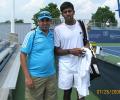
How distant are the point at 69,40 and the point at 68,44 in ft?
0.24

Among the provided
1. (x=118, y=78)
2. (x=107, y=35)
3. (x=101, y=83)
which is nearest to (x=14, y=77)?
(x=101, y=83)

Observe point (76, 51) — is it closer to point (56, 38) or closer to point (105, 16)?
point (56, 38)

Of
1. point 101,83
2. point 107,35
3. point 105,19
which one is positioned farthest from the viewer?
point 105,19

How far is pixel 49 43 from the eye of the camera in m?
5.57

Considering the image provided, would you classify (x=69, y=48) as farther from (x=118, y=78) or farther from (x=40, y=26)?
(x=118, y=78)

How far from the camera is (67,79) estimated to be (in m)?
5.99

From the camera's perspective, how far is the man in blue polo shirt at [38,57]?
5441 mm

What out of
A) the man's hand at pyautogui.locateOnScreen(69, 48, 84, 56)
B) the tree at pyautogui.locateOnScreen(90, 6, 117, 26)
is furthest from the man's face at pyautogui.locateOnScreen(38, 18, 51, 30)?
the tree at pyautogui.locateOnScreen(90, 6, 117, 26)

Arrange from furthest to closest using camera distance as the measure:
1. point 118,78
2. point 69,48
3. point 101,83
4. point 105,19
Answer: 1. point 105,19
2. point 101,83
3. point 118,78
4. point 69,48

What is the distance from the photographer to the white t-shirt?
5812mm

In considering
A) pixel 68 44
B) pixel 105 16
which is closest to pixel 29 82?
pixel 68 44

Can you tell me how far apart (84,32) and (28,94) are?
122cm
